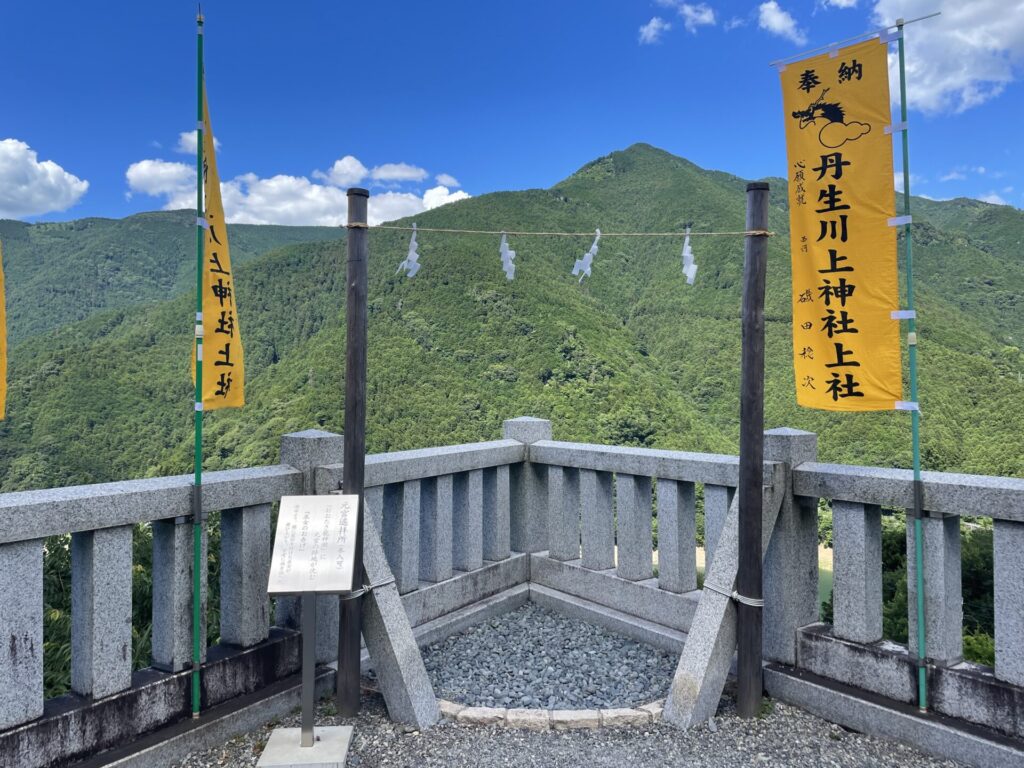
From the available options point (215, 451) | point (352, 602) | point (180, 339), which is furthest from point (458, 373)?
point (352, 602)

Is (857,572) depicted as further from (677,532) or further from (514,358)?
(514,358)

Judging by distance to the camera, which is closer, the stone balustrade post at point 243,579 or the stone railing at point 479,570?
the stone railing at point 479,570

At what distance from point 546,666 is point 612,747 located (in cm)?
109

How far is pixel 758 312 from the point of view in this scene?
3.29 meters

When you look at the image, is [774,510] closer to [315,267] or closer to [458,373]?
[458,373]

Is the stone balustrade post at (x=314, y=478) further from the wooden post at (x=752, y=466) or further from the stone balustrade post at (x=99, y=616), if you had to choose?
the wooden post at (x=752, y=466)

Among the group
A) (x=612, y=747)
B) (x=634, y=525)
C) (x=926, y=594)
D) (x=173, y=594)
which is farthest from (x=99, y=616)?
(x=926, y=594)

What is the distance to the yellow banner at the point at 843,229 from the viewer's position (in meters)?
3.11

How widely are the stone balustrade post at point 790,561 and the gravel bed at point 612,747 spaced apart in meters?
0.43

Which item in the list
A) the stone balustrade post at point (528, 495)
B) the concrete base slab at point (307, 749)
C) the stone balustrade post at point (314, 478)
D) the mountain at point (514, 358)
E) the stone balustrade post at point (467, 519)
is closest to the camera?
the concrete base slab at point (307, 749)

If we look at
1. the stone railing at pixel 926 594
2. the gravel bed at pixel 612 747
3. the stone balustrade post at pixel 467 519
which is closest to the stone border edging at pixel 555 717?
the gravel bed at pixel 612 747

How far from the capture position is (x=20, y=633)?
250 centimetres

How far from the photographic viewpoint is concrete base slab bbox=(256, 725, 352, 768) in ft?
8.71

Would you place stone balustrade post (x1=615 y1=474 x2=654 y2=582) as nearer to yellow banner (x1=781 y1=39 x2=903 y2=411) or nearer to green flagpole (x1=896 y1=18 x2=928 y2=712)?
yellow banner (x1=781 y1=39 x2=903 y2=411)
